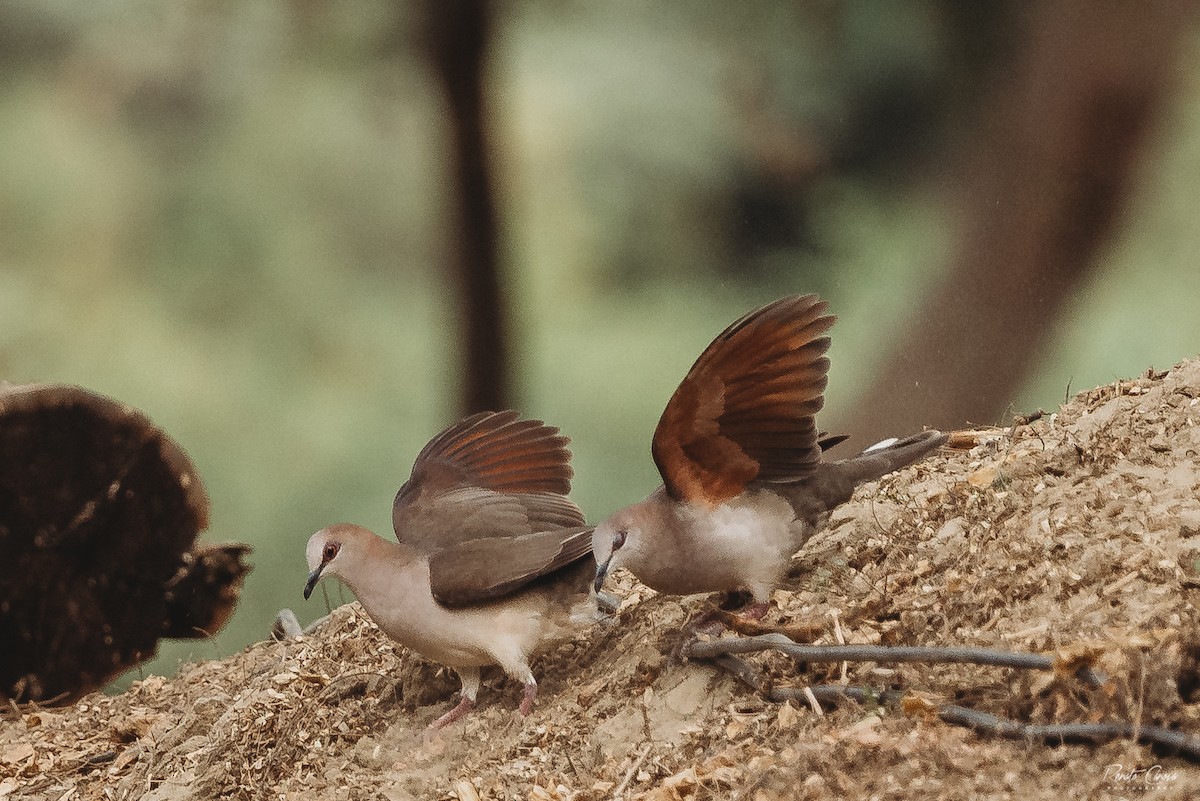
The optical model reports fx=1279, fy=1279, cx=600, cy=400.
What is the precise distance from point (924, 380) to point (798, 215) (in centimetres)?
86

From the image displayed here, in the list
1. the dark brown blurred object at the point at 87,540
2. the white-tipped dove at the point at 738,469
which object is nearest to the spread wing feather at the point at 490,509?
the white-tipped dove at the point at 738,469

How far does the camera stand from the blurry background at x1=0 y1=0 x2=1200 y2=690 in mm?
5281

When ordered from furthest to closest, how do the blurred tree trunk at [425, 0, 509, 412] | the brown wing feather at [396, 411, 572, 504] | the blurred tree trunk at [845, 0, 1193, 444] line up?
the blurred tree trunk at [425, 0, 509, 412] → the blurred tree trunk at [845, 0, 1193, 444] → the brown wing feather at [396, 411, 572, 504]

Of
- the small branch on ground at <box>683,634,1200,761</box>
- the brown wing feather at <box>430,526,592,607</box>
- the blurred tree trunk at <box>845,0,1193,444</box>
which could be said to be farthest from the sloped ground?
the blurred tree trunk at <box>845,0,1193,444</box>

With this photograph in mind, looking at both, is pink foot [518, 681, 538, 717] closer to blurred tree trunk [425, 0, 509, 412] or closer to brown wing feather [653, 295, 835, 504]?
brown wing feather [653, 295, 835, 504]

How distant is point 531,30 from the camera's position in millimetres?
5531

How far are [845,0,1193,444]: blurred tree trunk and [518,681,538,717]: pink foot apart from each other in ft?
7.74

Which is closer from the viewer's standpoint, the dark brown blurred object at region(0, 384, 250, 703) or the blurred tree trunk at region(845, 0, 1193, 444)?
the dark brown blurred object at region(0, 384, 250, 703)

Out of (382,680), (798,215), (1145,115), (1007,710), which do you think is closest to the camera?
(1007,710)

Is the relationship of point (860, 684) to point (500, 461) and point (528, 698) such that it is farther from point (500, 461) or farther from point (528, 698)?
point (500, 461)

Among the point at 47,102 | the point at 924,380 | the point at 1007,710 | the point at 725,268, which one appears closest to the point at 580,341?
the point at 725,268

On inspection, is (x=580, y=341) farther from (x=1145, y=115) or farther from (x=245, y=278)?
(x=1145, y=115)

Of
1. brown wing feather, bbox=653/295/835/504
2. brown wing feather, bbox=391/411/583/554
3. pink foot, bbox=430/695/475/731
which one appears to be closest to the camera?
brown wing feather, bbox=653/295/835/504

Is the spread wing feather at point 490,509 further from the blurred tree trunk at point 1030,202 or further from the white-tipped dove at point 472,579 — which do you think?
the blurred tree trunk at point 1030,202
